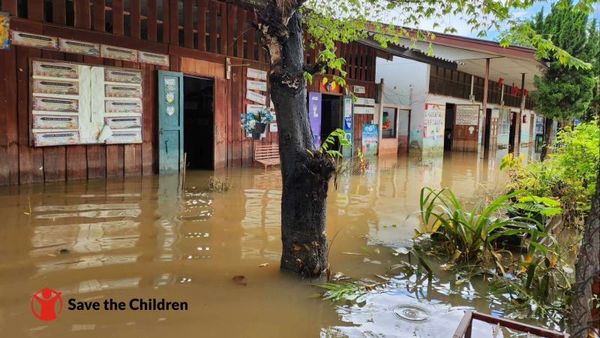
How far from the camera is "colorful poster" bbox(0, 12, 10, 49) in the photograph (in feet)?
25.3

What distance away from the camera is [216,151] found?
11.8 m

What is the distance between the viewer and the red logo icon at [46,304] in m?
3.38

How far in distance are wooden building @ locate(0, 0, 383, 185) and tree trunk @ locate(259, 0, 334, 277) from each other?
13.9 ft

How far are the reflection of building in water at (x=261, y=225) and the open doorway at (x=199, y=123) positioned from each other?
3.75 metres

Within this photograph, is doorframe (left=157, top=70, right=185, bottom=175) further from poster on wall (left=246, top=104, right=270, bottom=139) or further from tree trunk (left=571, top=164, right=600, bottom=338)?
tree trunk (left=571, top=164, right=600, bottom=338)

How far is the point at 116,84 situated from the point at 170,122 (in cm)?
153

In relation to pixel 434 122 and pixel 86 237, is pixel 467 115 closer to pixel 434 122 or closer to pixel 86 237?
pixel 434 122

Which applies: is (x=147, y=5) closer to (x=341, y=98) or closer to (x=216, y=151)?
(x=216, y=151)

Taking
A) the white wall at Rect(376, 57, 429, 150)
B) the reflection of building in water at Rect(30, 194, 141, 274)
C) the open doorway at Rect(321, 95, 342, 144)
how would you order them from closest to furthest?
the reflection of building in water at Rect(30, 194, 141, 274) → the open doorway at Rect(321, 95, 342, 144) → the white wall at Rect(376, 57, 429, 150)

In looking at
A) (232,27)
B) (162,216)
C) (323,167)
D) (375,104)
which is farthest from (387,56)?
(323,167)

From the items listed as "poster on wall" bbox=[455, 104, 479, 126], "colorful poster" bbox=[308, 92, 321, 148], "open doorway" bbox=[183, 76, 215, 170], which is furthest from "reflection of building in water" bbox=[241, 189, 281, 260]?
"poster on wall" bbox=[455, 104, 479, 126]

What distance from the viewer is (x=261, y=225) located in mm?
6250

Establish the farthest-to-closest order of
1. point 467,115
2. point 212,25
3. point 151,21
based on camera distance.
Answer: point 467,115, point 212,25, point 151,21

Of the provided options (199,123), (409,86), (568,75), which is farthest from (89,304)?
(409,86)
